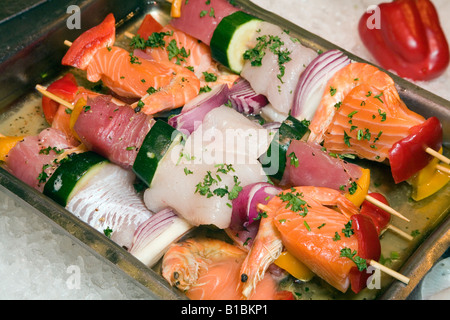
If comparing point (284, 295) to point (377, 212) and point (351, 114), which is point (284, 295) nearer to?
point (377, 212)

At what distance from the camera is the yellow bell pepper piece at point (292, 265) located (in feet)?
8.39

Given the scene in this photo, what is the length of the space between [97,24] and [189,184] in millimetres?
1657

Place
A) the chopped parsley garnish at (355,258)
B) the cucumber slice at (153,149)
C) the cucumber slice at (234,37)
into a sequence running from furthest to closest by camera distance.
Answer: the cucumber slice at (234,37)
the cucumber slice at (153,149)
the chopped parsley garnish at (355,258)

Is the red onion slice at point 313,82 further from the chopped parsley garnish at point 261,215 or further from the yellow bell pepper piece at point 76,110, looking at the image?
the yellow bell pepper piece at point 76,110

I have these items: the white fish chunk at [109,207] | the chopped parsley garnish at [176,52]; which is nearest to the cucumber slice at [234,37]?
the chopped parsley garnish at [176,52]

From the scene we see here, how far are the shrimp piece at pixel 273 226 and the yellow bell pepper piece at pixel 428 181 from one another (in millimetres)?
640

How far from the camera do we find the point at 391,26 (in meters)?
4.03

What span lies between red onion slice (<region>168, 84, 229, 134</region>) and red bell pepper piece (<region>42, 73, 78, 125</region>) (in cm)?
72

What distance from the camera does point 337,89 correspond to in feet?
9.80

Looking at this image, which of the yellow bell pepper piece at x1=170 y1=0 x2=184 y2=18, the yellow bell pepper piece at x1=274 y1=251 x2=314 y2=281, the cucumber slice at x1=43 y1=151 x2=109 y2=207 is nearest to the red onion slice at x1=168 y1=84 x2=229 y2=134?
the cucumber slice at x1=43 y1=151 x2=109 y2=207

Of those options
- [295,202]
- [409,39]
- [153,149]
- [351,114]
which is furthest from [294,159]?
[409,39]

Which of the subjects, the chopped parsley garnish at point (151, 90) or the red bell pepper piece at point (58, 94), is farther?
the red bell pepper piece at point (58, 94)
